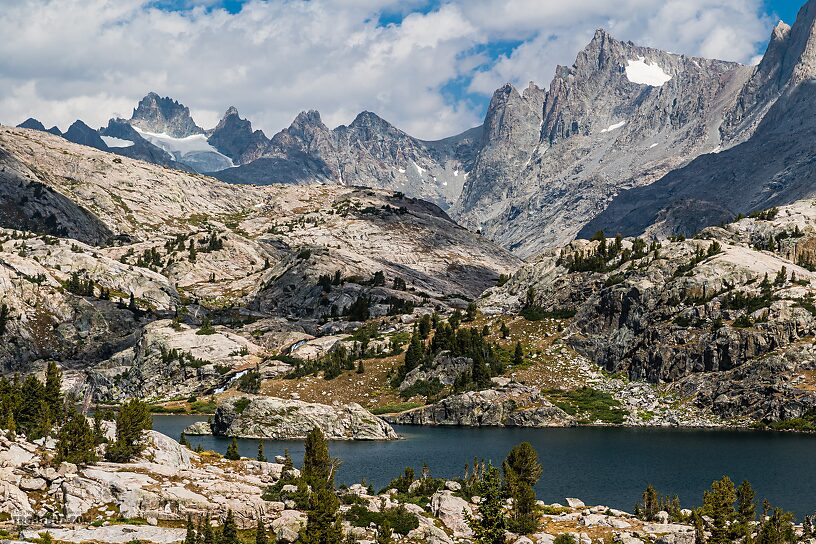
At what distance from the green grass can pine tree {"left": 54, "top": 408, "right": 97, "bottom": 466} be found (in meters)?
127

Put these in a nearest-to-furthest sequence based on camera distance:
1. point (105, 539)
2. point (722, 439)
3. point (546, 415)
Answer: point (105, 539) < point (722, 439) < point (546, 415)

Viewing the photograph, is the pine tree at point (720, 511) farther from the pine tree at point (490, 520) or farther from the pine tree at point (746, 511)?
the pine tree at point (490, 520)

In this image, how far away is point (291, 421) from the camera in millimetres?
171000

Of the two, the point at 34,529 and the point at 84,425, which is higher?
the point at 84,425

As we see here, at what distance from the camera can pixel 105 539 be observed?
63156 millimetres

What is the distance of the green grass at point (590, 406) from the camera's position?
187375mm

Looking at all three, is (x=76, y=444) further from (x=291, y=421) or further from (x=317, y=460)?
(x=291, y=421)

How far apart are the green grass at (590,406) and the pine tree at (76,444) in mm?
127131

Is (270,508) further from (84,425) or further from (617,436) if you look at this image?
(617,436)

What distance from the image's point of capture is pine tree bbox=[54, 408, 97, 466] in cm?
7612

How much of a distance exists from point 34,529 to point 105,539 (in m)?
5.67

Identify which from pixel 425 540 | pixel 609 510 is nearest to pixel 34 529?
pixel 425 540

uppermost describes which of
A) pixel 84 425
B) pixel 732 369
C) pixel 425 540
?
pixel 732 369

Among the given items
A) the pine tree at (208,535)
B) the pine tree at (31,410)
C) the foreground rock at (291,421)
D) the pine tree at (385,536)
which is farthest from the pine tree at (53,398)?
the foreground rock at (291,421)
